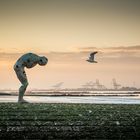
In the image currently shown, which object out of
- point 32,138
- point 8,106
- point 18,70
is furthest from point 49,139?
point 18,70

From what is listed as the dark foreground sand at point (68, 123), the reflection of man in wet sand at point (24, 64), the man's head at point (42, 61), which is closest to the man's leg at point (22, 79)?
the reflection of man in wet sand at point (24, 64)

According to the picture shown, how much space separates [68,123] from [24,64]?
9258mm

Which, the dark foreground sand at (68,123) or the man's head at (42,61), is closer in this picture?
the dark foreground sand at (68,123)

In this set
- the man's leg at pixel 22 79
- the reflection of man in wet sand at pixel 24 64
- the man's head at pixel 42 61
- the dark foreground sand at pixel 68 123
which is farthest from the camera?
the man's leg at pixel 22 79

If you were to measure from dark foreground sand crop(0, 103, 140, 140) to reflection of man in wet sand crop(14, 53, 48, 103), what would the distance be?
17.6 ft

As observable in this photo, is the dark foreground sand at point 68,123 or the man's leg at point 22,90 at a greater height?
the man's leg at point 22,90

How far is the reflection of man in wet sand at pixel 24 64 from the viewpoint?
92.7 feet

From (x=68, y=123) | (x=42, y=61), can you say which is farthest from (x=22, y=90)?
(x=68, y=123)

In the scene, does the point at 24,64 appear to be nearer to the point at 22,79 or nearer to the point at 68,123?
the point at 22,79


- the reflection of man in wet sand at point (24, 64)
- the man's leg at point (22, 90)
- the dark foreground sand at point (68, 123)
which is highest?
the reflection of man in wet sand at point (24, 64)

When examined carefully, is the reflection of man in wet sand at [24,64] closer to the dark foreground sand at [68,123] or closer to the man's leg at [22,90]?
the man's leg at [22,90]

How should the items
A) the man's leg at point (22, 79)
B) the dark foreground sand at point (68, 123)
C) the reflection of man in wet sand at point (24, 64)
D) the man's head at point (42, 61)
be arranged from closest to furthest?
the dark foreground sand at point (68, 123) < the man's head at point (42, 61) < the reflection of man in wet sand at point (24, 64) < the man's leg at point (22, 79)

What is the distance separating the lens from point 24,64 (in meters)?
28.7

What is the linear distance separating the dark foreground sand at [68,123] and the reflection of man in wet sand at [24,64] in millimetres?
5372
